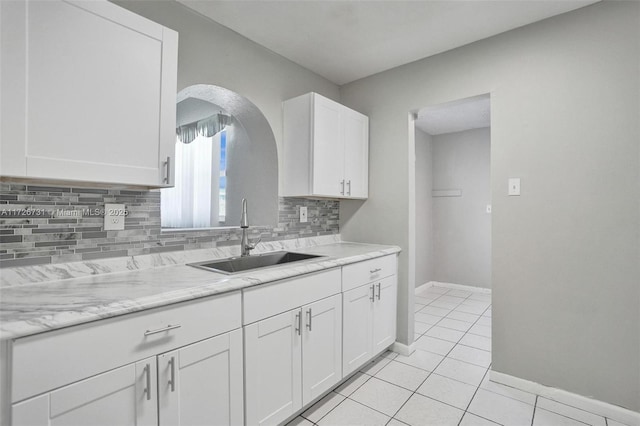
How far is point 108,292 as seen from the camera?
1.22 m

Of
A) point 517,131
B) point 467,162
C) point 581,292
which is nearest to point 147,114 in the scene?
point 517,131

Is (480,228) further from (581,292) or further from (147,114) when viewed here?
(147,114)

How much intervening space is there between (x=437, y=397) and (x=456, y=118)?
3298 mm

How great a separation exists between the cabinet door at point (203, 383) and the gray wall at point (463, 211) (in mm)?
3603

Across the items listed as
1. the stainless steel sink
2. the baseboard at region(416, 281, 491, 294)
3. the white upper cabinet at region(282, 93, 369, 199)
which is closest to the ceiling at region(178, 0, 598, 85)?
the white upper cabinet at region(282, 93, 369, 199)

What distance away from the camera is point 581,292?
1.97 metres

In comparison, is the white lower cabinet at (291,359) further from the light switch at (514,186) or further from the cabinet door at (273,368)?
the light switch at (514,186)

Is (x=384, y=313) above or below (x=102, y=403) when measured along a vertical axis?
below

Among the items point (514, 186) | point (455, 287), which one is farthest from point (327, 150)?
point (455, 287)

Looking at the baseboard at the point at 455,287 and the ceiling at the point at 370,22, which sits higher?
the ceiling at the point at 370,22

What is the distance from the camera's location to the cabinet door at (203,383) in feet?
4.00

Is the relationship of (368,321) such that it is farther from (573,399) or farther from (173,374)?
(173,374)

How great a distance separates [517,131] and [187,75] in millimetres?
2197

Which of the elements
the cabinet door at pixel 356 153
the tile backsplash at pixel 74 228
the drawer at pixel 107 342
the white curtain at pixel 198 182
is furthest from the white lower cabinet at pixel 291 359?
the white curtain at pixel 198 182
